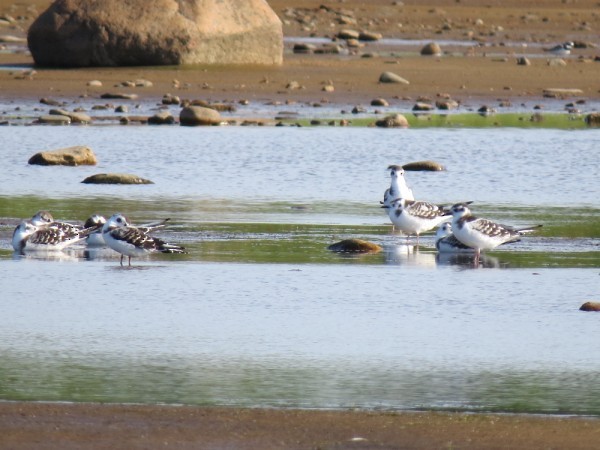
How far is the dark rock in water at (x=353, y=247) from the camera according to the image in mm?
14070

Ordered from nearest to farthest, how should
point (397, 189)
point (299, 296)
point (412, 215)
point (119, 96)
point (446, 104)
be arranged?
point (299, 296)
point (412, 215)
point (397, 189)
point (119, 96)
point (446, 104)

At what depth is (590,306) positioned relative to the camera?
11.2 metres

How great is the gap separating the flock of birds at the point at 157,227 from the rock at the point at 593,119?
40.3 feet

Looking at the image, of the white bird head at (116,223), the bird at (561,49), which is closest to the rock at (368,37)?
the bird at (561,49)

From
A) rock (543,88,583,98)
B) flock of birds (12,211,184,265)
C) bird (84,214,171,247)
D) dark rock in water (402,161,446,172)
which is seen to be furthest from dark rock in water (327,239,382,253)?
rock (543,88,583,98)

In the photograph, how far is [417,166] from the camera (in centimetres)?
2067

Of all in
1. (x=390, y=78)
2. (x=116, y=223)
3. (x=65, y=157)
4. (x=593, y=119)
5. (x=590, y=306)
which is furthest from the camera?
(x=390, y=78)

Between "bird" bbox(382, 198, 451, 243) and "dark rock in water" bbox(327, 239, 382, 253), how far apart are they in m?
0.93

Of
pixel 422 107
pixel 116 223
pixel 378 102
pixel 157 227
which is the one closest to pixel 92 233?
pixel 157 227

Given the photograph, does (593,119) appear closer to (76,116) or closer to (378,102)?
(378,102)

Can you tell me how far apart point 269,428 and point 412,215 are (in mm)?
7514

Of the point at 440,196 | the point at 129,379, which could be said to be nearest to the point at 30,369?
the point at 129,379

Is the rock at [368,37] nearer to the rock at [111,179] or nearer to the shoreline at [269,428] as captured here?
the rock at [111,179]

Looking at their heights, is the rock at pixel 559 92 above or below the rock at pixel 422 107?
above
